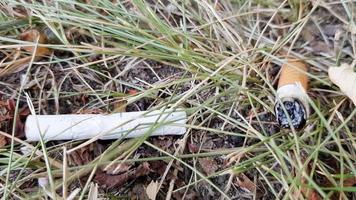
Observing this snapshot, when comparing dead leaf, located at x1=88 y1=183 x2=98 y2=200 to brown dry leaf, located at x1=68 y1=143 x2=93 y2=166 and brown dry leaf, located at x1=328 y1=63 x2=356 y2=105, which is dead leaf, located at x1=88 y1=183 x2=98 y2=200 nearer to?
brown dry leaf, located at x1=68 y1=143 x2=93 y2=166

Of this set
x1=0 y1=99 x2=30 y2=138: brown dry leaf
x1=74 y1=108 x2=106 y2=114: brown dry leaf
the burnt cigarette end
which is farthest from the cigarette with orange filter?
x1=0 y1=99 x2=30 y2=138: brown dry leaf

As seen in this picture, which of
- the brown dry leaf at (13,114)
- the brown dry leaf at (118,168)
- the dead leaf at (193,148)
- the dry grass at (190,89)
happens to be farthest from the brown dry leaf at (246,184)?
the brown dry leaf at (13,114)

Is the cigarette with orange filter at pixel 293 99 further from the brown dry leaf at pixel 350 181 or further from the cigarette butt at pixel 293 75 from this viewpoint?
the brown dry leaf at pixel 350 181

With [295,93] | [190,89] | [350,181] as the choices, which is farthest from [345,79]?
[190,89]

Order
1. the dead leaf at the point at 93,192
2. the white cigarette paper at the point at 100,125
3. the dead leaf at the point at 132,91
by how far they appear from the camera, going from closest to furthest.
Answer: the dead leaf at the point at 93,192 → the white cigarette paper at the point at 100,125 → the dead leaf at the point at 132,91

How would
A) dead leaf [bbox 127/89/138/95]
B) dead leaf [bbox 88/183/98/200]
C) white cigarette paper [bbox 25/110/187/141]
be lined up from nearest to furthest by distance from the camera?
dead leaf [bbox 88/183/98/200] → white cigarette paper [bbox 25/110/187/141] → dead leaf [bbox 127/89/138/95]

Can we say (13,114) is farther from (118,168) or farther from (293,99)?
(293,99)
